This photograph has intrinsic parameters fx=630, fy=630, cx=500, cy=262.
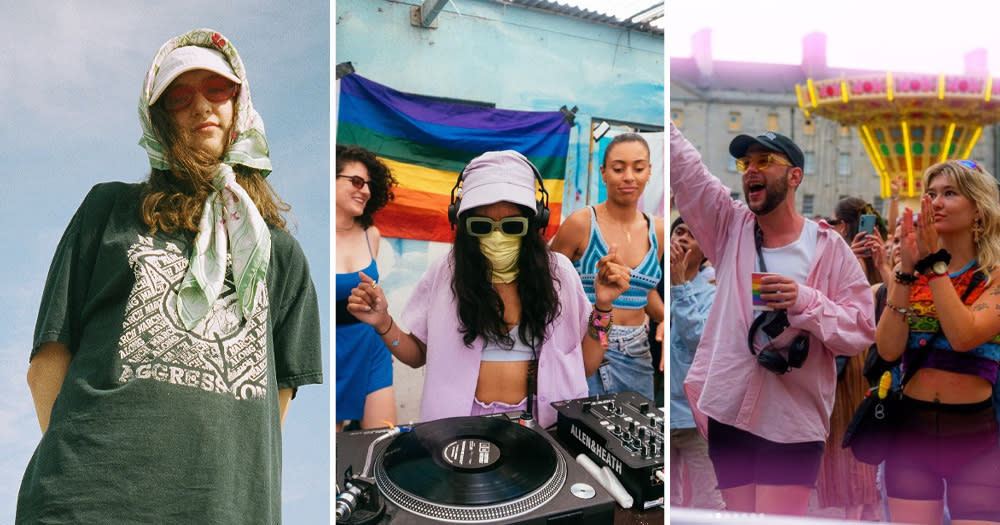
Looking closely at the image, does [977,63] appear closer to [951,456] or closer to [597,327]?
[951,456]

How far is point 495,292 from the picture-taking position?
213cm

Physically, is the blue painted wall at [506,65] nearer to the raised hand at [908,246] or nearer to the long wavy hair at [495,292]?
the long wavy hair at [495,292]

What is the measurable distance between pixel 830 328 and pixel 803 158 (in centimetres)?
57

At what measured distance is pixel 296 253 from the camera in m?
1.96

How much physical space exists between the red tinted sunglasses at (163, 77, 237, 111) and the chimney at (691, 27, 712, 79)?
63.1 inches

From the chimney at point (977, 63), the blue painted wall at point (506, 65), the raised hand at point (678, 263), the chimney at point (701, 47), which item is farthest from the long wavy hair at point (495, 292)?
the chimney at point (977, 63)

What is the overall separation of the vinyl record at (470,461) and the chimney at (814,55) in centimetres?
159

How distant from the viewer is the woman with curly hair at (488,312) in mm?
2105

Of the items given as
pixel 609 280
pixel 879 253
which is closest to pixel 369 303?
pixel 609 280

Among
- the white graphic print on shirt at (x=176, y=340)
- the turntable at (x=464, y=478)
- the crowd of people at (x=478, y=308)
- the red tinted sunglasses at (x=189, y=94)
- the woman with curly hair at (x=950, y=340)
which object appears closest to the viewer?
the turntable at (x=464, y=478)

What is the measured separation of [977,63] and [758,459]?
1527 mm

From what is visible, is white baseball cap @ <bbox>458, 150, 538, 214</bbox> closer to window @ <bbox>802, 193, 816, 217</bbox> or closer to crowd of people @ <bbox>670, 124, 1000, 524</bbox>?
crowd of people @ <bbox>670, 124, 1000, 524</bbox>

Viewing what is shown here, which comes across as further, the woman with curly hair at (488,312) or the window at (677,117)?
the window at (677,117)

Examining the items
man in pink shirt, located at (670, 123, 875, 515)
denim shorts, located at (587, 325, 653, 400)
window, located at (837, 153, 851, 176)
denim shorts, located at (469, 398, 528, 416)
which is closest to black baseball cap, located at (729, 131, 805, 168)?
man in pink shirt, located at (670, 123, 875, 515)
